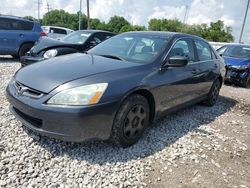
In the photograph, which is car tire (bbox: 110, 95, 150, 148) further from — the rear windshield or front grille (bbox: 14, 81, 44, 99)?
the rear windshield

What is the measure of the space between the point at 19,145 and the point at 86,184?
3.44ft

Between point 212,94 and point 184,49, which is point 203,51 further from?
point 212,94

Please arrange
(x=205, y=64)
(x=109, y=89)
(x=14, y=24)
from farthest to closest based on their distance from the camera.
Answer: (x=14, y=24) → (x=205, y=64) → (x=109, y=89)

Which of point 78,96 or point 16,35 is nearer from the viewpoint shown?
point 78,96

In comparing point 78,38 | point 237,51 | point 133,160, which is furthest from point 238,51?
point 133,160

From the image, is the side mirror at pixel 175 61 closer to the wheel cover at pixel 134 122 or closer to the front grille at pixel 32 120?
the wheel cover at pixel 134 122

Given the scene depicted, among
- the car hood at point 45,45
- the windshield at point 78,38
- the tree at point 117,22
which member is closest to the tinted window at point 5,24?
the windshield at point 78,38

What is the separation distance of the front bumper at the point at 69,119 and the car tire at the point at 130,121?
144 millimetres

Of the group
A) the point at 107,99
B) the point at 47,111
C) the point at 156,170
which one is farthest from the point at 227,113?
the point at 47,111

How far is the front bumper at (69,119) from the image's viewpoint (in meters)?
2.65

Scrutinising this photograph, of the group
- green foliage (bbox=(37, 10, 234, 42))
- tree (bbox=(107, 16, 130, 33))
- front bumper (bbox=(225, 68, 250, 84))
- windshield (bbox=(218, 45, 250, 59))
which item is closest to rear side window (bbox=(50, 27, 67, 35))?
windshield (bbox=(218, 45, 250, 59))

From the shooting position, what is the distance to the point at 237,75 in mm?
8469

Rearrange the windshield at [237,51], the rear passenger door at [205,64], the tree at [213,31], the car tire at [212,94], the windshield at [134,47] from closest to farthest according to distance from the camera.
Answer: the windshield at [134,47], the rear passenger door at [205,64], the car tire at [212,94], the windshield at [237,51], the tree at [213,31]

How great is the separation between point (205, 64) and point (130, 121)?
242 centimetres
